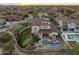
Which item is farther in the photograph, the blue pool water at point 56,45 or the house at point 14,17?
the house at point 14,17

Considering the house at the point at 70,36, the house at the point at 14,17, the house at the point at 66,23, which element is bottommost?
the house at the point at 70,36

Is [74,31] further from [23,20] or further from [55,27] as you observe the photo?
[23,20]

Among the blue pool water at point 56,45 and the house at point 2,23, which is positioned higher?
the house at point 2,23

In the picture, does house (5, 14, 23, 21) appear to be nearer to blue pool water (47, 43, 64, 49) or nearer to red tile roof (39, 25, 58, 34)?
red tile roof (39, 25, 58, 34)

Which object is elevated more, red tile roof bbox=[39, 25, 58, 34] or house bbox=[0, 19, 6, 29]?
house bbox=[0, 19, 6, 29]

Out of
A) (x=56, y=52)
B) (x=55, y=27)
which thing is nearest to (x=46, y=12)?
(x=55, y=27)

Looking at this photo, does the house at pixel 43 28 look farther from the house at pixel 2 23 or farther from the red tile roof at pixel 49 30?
the house at pixel 2 23

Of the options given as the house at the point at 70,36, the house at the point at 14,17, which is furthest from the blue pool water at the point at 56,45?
the house at the point at 14,17

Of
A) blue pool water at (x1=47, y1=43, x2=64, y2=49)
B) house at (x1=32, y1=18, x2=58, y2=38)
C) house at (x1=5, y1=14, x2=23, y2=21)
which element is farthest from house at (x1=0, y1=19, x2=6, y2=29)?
blue pool water at (x1=47, y1=43, x2=64, y2=49)
